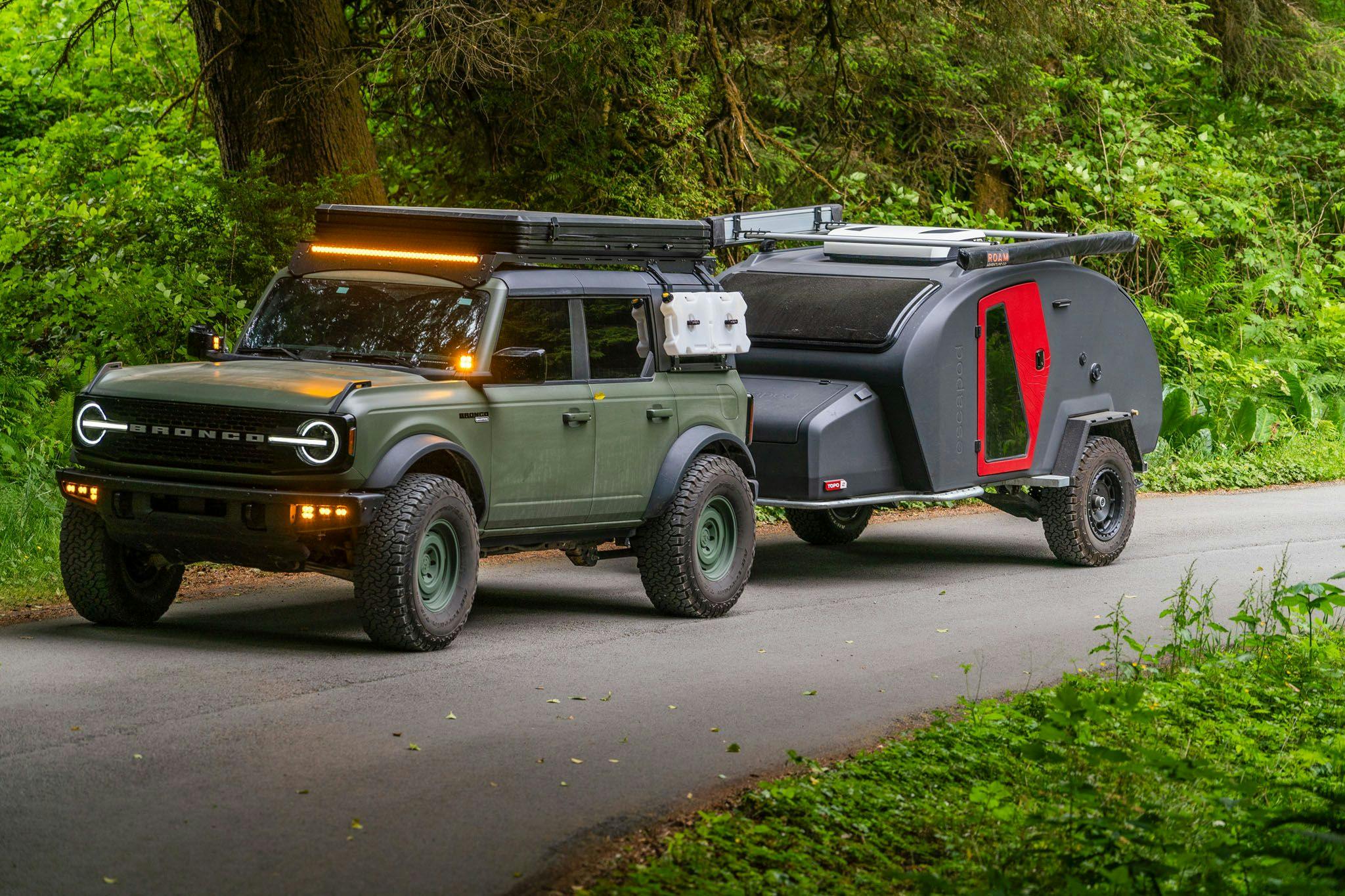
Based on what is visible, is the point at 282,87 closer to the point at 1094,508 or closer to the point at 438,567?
the point at 438,567

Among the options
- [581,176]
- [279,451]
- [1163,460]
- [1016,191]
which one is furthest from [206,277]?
[1016,191]

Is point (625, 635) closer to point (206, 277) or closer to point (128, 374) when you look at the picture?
point (128, 374)

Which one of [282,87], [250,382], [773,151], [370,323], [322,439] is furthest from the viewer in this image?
[773,151]

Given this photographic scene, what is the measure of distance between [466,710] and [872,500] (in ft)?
14.9

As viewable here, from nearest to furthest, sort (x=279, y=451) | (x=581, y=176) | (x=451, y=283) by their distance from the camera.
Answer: (x=279, y=451)
(x=451, y=283)
(x=581, y=176)

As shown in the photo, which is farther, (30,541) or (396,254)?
(30,541)

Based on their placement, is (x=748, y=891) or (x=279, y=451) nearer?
(x=748, y=891)

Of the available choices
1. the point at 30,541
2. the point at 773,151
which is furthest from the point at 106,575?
the point at 773,151

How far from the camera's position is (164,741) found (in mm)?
6941

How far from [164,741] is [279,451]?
1.87m

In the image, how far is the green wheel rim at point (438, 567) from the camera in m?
8.88

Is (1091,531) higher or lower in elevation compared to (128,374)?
lower

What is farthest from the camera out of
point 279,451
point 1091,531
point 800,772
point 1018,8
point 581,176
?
point 1018,8

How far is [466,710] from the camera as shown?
304 inches
